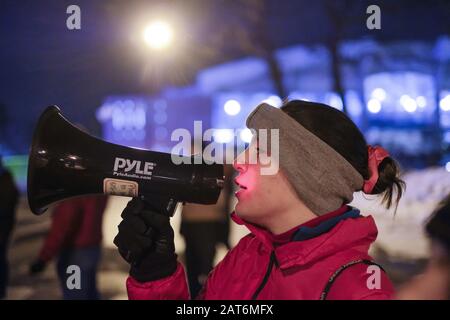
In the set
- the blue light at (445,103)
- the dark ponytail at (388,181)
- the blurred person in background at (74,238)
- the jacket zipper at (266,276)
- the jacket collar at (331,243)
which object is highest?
the blue light at (445,103)

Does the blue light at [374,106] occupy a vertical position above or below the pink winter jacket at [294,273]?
above

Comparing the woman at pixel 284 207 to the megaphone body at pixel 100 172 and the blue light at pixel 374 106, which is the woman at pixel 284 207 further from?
the blue light at pixel 374 106

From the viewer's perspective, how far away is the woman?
67.1 inches

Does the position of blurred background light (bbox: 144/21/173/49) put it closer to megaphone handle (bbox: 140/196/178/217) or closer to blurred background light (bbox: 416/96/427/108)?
megaphone handle (bbox: 140/196/178/217)

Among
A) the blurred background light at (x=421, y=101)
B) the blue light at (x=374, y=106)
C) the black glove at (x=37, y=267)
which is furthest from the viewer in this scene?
the blue light at (x=374, y=106)

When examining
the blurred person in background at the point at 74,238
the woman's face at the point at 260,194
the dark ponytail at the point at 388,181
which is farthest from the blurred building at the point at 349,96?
the woman's face at the point at 260,194

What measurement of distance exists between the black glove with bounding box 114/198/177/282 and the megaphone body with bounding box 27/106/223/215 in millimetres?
85

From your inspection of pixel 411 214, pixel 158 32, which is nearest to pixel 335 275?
pixel 411 214

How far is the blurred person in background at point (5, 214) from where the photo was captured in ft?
19.0

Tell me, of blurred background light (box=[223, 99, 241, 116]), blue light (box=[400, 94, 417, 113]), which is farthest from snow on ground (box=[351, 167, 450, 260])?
blurred background light (box=[223, 99, 241, 116])

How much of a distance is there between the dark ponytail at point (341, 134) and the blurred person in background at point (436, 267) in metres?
0.60

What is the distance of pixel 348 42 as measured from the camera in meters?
29.7

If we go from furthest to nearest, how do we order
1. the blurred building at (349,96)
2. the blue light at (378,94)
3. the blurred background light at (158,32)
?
the blue light at (378,94) < the blurred building at (349,96) < the blurred background light at (158,32)
